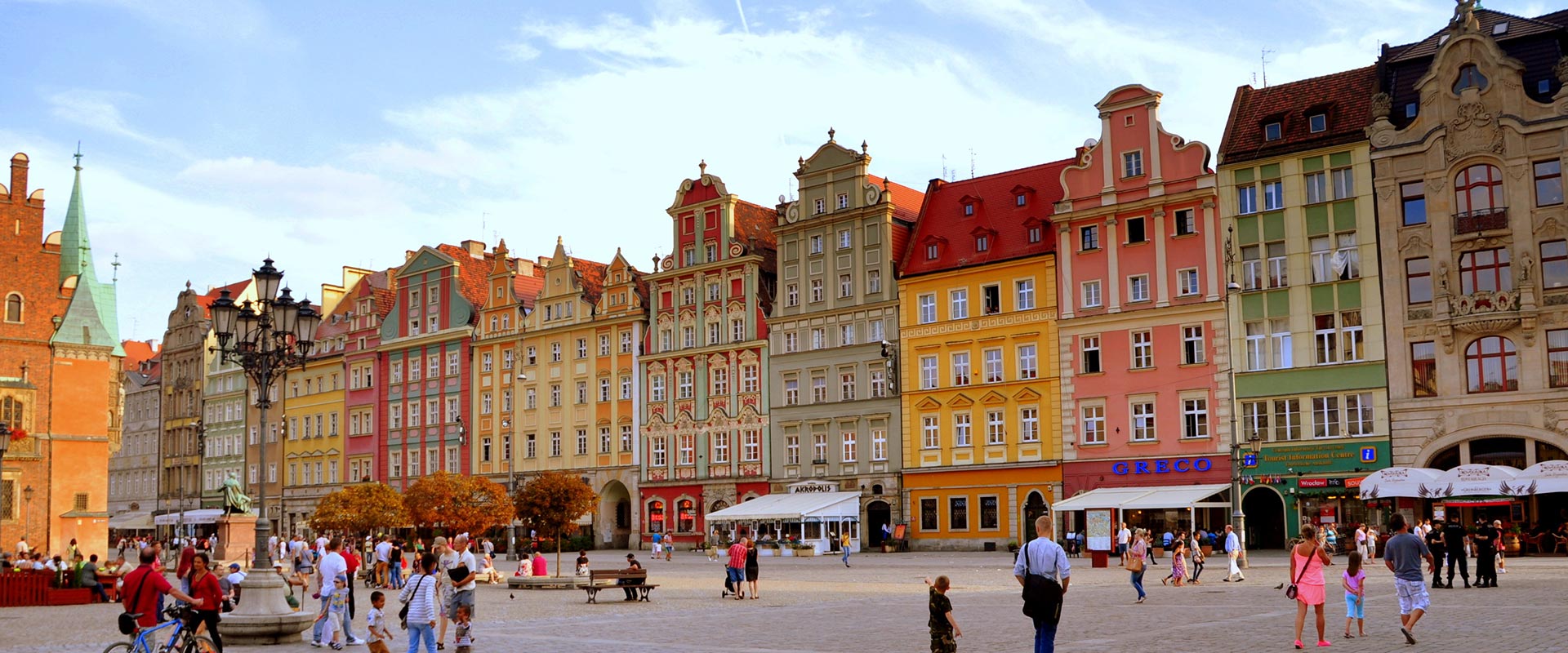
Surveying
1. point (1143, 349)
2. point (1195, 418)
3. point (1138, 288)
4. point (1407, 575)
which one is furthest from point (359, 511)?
point (1407, 575)

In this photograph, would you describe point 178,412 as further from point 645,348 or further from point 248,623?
point 248,623

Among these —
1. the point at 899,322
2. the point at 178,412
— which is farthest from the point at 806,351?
the point at 178,412

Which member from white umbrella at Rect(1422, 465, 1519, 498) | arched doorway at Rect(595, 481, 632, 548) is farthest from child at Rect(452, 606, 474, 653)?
arched doorway at Rect(595, 481, 632, 548)

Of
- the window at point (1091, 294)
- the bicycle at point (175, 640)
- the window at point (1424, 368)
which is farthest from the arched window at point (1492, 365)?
the bicycle at point (175, 640)

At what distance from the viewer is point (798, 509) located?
5831cm

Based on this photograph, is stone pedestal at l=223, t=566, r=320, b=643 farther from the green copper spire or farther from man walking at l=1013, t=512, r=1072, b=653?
the green copper spire

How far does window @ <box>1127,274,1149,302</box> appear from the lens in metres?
53.8

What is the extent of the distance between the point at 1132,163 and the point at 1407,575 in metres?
37.8

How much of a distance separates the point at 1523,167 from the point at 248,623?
40.9 metres

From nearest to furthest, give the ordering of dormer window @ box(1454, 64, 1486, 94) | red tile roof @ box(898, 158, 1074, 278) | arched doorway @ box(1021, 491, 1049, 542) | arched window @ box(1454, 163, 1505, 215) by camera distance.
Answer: arched window @ box(1454, 163, 1505, 215) < dormer window @ box(1454, 64, 1486, 94) < arched doorway @ box(1021, 491, 1049, 542) < red tile roof @ box(898, 158, 1074, 278)

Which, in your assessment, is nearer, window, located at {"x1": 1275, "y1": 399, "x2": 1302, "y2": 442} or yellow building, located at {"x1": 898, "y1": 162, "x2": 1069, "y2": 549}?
window, located at {"x1": 1275, "y1": 399, "x2": 1302, "y2": 442}

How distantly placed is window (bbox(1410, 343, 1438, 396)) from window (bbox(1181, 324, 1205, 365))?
7.24 metres

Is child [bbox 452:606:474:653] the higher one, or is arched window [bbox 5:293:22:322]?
arched window [bbox 5:293:22:322]

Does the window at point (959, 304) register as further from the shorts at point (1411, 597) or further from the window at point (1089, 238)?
the shorts at point (1411, 597)
